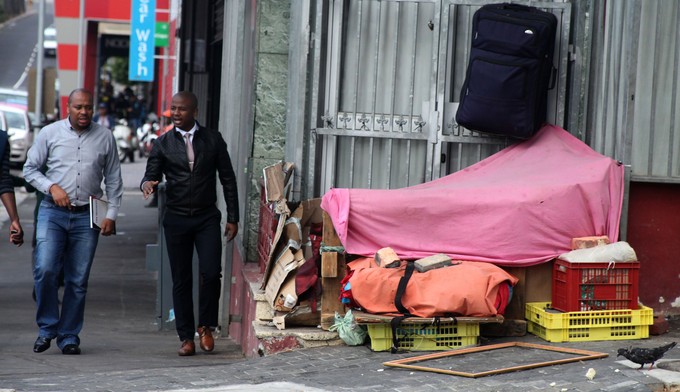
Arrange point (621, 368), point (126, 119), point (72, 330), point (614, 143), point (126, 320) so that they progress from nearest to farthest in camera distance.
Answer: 1. point (621, 368)
2. point (614, 143)
3. point (72, 330)
4. point (126, 320)
5. point (126, 119)

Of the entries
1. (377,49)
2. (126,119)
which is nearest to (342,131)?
(377,49)

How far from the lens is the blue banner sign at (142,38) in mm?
31422

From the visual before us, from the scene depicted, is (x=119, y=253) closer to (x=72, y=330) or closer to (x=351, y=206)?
(x=72, y=330)

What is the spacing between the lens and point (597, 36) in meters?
8.15

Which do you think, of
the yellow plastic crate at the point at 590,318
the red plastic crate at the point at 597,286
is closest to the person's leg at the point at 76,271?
the yellow plastic crate at the point at 590,318

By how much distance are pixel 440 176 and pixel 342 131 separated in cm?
76

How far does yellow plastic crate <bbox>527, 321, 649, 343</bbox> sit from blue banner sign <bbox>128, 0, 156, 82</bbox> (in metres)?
25.3

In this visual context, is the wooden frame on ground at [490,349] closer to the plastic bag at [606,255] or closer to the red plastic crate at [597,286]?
the red plastic crate at [597,286]

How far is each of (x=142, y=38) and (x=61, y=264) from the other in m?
24.8

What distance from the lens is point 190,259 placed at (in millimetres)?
8695

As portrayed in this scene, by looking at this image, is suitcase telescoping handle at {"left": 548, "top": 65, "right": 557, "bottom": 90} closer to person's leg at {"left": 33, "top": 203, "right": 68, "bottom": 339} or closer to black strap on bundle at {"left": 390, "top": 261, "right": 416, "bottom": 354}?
black strap on bundle at {"left": 390, "top": 261, "right": 416, "bottom": 354}

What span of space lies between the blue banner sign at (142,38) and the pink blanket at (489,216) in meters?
24.7

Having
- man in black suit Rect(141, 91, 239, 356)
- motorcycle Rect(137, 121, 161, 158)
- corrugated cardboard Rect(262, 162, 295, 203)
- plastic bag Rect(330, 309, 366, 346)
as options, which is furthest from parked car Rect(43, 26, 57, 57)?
plastic bag Rect(330, 309, 366, 346)

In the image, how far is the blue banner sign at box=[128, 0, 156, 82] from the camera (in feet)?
103
